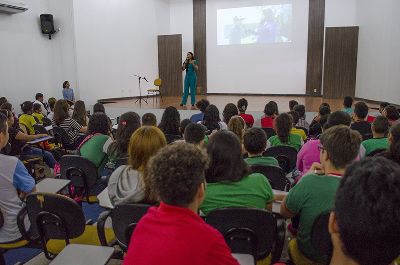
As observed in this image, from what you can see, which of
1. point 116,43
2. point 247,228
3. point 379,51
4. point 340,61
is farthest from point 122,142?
point 340,61

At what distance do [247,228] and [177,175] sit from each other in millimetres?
778

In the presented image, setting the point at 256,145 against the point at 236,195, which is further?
the point at 256,145

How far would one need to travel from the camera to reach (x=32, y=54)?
382 inches

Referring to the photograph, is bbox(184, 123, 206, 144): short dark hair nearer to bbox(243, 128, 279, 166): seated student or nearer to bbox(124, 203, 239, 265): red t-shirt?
bbox(243, 128, 279, 166): seated student

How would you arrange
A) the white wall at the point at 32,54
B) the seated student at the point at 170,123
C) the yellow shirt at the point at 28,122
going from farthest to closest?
the white wall at the point at 32,54 → the yellow shirt at the point at 28,122 → the seated student at the point at 170,123

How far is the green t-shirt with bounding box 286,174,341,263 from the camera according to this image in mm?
1768

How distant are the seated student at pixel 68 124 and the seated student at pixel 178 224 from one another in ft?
12.8

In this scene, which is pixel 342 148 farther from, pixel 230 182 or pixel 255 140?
pixel 255 140

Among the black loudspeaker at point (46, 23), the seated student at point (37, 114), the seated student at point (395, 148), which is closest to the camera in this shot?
the seated student at point (395, 148)

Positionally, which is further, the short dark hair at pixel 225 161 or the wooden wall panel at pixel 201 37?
the wooden wall panel at pixel 201 37

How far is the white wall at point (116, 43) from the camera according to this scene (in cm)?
1048

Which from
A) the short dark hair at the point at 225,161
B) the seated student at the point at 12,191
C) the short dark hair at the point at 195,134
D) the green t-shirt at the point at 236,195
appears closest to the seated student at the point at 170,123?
the short dark hair at the point at 195,134

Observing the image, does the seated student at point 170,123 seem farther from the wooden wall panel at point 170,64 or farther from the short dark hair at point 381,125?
the wooden wall panel at point 170,64

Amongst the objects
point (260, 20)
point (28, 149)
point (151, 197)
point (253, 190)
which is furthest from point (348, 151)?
point (260, 20)
